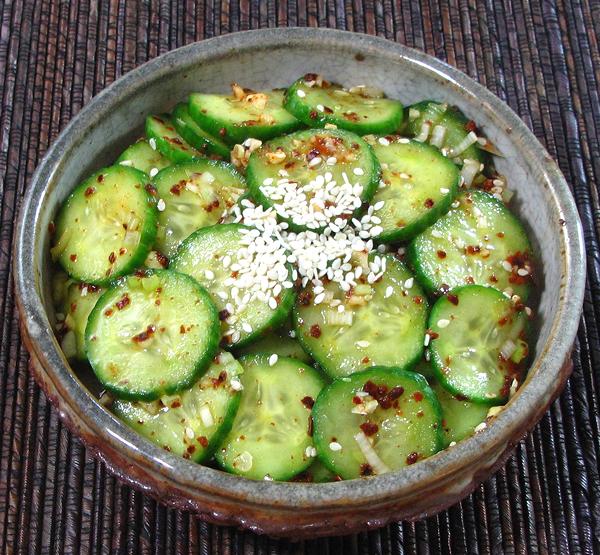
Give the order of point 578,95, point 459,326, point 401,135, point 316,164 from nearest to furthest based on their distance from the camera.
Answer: point 459,326 → point 316,164 → point 401,135 → point 578,95

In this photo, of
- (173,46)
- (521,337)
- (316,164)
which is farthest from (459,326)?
A: (173,46)

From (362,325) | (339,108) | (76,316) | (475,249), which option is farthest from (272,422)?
(339,108)

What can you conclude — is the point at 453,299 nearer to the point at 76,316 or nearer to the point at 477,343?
the point at 477,343

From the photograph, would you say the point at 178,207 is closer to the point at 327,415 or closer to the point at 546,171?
the point at 327,415

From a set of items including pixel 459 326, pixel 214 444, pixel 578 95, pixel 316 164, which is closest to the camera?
pixel 214 444

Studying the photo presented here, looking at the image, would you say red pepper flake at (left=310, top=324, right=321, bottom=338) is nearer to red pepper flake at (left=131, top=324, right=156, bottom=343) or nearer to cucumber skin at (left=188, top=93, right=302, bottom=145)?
red pepper flake at (left=131, top=324, right=156, bottom=343)

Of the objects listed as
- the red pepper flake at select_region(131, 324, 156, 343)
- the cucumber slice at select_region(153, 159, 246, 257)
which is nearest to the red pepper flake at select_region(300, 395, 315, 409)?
the red pepper flake at select_region(131, 324, 156, 343)

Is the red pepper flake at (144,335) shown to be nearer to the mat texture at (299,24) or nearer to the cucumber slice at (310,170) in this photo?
the cucumber slice at (310,170)
